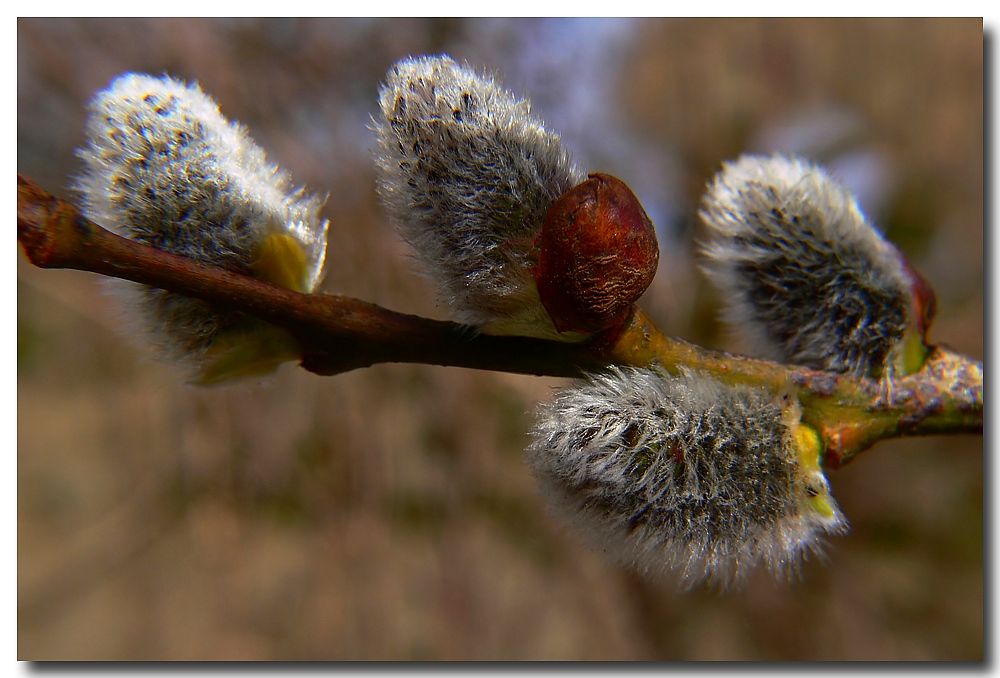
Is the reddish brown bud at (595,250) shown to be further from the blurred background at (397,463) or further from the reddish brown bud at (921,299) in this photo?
the blurred background at (397,463)

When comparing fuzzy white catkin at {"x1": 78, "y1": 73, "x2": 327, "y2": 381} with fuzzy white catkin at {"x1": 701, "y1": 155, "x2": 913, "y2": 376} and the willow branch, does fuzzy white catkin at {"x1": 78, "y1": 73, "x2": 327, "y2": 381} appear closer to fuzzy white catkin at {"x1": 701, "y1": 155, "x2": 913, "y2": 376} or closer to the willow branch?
the willow branch

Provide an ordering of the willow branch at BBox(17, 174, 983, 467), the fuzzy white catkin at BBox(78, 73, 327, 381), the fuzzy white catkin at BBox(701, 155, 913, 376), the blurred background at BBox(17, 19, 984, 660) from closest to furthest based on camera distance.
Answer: the willow branch at BBox(17, 174, 983, 467), the fuzzy white catkin at BBox(78, 73, 327, 381), the fuzzy white catkin at BBox(701, 155, 913, 376), the blurred background at BBox(17, 19, 984, 660)

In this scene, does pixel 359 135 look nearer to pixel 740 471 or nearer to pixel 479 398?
pixel 479 398

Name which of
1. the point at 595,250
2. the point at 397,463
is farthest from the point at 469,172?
the point at 397,463

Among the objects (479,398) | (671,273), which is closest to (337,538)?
(479,398)

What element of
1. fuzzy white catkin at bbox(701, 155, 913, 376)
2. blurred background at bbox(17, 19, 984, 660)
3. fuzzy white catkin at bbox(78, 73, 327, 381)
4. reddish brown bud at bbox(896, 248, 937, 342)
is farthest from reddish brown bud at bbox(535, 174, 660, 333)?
blurred background at bbox(17, 19, 984, 660)
